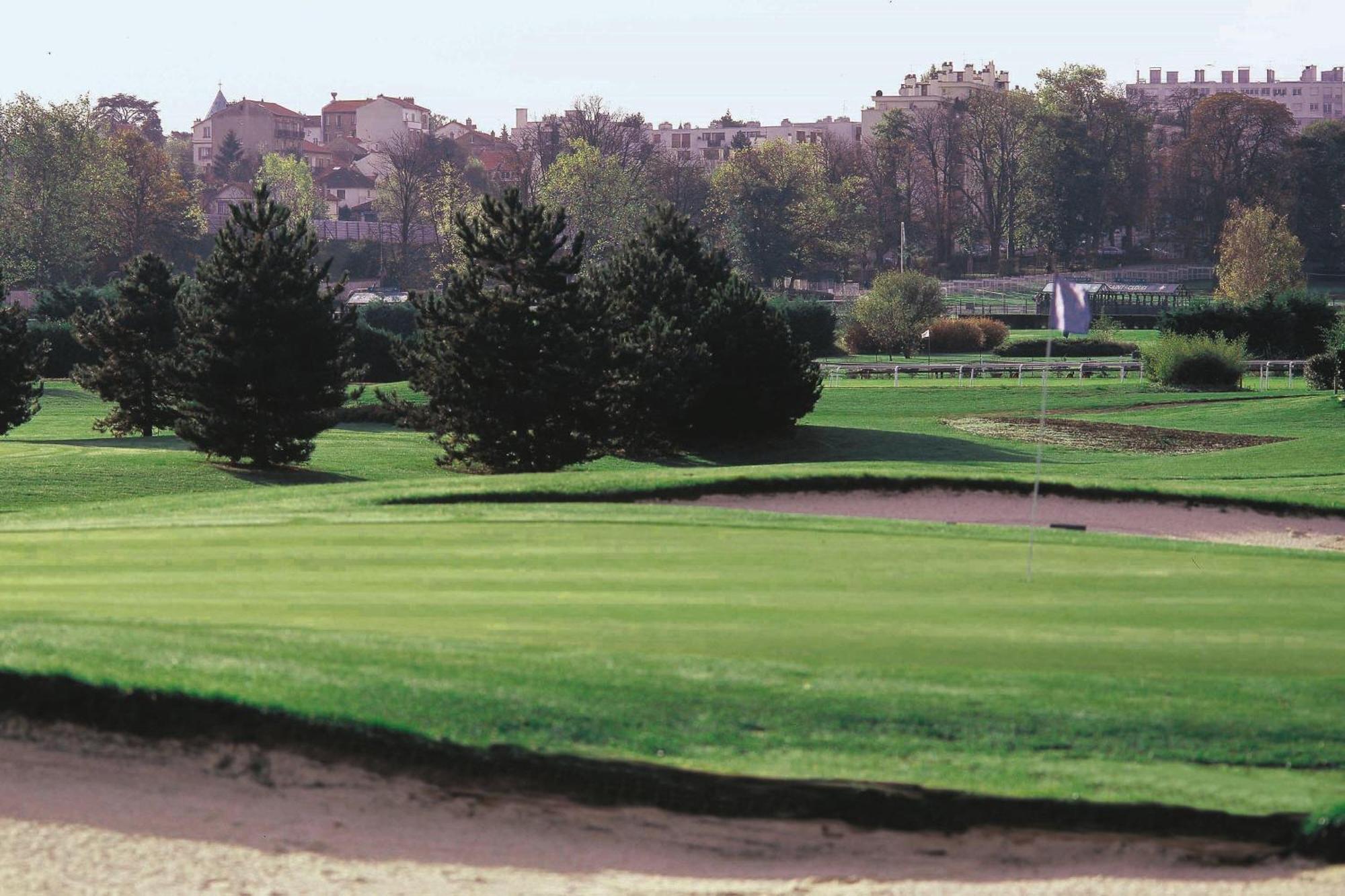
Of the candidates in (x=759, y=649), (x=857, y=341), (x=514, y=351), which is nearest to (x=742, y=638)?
(x=759, y=649)

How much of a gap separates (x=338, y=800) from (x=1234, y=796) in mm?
4739

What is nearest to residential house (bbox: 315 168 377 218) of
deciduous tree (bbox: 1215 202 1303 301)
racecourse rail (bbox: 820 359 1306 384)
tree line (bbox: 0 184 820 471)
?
deciduous tree (bbox: 1215 202 1303 301)

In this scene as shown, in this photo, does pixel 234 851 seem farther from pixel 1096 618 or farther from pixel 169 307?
pixel 169 307

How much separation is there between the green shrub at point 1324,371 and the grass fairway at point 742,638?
3634 centimetres

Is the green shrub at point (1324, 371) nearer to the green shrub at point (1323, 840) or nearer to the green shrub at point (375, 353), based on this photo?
the green shrub at point (375, 353)

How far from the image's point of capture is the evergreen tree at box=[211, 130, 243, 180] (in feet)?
635

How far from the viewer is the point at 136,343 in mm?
39844

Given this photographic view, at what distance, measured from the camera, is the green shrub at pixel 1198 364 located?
54.8 m

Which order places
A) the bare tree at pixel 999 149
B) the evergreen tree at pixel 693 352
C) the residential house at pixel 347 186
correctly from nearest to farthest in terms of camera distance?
the evergreen tree at pixel 693 352 < the bare tree at pixel 999 149 < the residential house at pixel 347 186

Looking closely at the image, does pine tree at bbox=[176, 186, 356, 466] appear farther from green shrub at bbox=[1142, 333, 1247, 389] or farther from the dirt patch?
green shrub at bbox=[1142, 333, 1247, 389]

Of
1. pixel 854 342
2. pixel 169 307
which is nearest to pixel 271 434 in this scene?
pixel 169 307

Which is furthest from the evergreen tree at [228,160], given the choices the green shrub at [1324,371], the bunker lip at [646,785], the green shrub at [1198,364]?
the bunker lip at [646,785]

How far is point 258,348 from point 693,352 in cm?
1031

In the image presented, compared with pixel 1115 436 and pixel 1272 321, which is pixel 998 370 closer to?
pixel 1272 321
